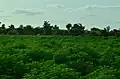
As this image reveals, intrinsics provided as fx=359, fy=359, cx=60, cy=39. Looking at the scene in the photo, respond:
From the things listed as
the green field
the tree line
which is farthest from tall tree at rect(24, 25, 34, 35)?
the green field

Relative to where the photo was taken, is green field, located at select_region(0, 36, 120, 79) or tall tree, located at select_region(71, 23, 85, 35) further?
tall tree, located at select_region(71, 23, 85, 35)

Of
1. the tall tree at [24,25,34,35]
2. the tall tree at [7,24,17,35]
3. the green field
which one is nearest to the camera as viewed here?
the green field

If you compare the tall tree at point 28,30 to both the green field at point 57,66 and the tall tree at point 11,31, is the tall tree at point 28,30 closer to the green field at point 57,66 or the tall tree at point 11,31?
the tall tree at point 11,31

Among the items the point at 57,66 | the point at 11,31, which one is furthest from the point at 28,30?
the point at 57,66

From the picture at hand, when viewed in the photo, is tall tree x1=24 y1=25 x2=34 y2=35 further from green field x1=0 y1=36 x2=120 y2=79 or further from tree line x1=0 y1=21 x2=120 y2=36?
green field x1=0 y1=36 x2=120 y2=79

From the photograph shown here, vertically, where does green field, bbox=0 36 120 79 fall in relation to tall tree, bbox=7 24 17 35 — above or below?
below

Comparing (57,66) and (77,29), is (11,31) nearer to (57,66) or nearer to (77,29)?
(77,29)

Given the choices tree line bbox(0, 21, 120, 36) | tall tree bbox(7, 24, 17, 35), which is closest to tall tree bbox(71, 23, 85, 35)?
tree line bbox(0, 21, 120, 36)

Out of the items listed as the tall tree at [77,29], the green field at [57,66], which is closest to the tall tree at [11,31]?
the tall tree at [77,29]

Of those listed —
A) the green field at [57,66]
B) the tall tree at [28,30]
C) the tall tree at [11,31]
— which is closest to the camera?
the green field at [57,66]

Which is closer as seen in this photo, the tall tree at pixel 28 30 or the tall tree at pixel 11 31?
the tall tree at pixel 11 31

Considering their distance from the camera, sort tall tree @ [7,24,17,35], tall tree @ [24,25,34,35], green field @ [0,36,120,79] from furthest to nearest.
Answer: tall tree @ [24,25,34,35] → tall tree @ [7,24,17,35] → green field @ [0,36,120,79]

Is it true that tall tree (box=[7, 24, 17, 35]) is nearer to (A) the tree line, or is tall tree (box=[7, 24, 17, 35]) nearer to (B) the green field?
(A) the tree line

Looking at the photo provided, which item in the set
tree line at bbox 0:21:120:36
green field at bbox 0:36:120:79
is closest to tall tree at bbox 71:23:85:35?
tree line at bbox 0:21:120:36
